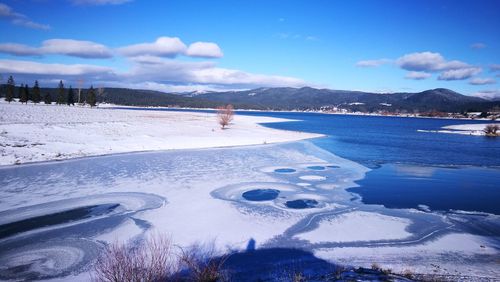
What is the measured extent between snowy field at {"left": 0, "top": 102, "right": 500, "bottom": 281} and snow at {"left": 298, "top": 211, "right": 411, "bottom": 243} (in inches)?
1.4

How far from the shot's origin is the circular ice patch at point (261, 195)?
14633mm

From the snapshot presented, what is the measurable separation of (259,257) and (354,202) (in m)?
7.21

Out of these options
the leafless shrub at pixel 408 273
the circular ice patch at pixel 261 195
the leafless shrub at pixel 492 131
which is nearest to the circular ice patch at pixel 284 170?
the circular ice patch at pixel 261 195

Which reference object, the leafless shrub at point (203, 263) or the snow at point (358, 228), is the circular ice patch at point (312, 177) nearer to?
the snow at point (358, 228)

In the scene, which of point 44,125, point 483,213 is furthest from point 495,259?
point 44,125

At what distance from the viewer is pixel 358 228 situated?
36.2ft

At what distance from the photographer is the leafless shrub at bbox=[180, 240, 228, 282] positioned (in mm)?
6855

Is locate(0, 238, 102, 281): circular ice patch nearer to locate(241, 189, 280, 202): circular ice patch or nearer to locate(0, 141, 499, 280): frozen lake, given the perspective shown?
locate(0, 141, 499, 280): frozen lake

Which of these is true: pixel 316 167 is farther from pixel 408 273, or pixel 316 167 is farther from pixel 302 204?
pixel 408 273

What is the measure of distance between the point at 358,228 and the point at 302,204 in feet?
10.5

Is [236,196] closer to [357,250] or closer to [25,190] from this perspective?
[357,250]

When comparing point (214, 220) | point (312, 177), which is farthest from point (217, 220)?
point (312, 177)

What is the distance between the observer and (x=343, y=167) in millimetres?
23812

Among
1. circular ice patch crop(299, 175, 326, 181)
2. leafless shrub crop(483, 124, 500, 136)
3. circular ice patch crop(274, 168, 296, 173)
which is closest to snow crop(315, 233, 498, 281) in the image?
circular ice patch crop(299, 175, 326, 181)
